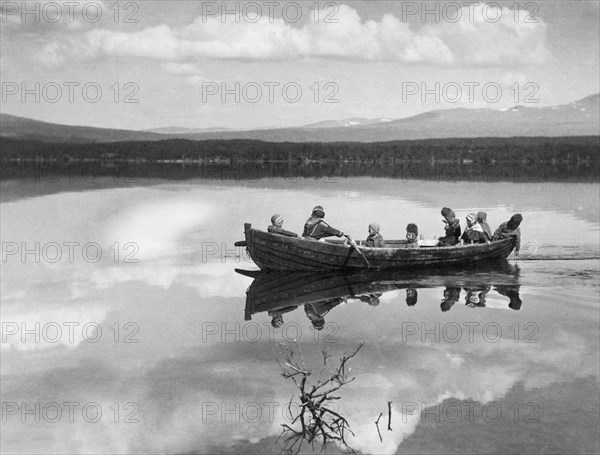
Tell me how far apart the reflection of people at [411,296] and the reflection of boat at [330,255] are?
1792 millimetres

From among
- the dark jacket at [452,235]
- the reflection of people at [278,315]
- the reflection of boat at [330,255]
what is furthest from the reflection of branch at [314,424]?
the dark jacket at [452,235]

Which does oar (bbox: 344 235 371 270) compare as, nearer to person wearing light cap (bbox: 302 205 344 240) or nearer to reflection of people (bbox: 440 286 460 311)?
person wearing light cap (bbox: 302 205 344 240)

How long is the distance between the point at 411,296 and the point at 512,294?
2.14 m

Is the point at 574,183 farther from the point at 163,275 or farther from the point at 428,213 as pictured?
the point at 163,275

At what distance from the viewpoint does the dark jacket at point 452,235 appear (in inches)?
827

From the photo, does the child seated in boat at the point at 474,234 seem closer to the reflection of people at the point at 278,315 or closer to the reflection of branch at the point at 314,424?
the reflection of people at the point at 278,315

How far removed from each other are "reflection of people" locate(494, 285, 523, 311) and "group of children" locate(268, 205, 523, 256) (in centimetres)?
284

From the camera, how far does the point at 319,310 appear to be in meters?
16.2

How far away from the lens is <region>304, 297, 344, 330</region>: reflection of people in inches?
592

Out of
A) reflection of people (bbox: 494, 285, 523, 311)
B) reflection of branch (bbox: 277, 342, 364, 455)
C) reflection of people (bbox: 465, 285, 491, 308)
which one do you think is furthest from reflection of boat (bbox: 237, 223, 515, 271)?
reflection of branch (bbox: 277, 342, 364, 455)

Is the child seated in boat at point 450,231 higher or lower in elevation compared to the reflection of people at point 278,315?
higher

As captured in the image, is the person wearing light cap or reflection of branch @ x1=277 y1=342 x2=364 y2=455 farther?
the person wearing light cap

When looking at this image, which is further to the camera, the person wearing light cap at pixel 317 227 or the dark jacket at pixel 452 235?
the dark jacket at pixel 452 235

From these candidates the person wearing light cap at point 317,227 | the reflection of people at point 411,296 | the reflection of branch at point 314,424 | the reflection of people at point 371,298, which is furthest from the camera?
the person wearing light cap at point 317,227
